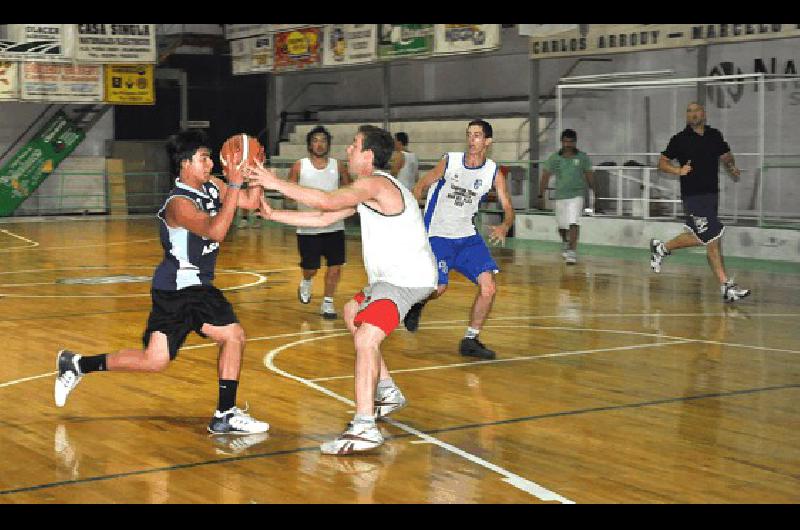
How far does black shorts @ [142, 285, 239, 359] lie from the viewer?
291 inches

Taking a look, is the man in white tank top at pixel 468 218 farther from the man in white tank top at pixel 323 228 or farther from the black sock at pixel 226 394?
the black sock at pixel 226 394

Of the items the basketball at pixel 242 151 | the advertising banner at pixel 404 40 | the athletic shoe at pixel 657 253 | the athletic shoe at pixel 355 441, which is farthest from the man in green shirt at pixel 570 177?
the basketball at pixel 242 151

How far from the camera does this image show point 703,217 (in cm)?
1393

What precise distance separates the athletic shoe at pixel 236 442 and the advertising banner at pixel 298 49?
2163 centimetres

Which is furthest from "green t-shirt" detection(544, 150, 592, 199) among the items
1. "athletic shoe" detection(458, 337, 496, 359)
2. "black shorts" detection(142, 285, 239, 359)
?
"black shorts" detection(142, 285, 239, 359)

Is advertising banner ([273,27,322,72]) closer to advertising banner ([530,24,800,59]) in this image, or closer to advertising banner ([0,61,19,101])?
advertising banner ([0,61,19,101])

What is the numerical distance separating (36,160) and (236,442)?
27.4 metres

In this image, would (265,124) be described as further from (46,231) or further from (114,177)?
(46,231)

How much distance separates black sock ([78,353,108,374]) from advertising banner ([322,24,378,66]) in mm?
18719

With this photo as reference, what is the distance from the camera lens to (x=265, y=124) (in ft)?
123

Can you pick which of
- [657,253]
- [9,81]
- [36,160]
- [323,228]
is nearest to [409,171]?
[657,253]

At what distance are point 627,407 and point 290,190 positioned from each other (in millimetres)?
2826

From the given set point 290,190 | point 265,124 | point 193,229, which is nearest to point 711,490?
point 290,190

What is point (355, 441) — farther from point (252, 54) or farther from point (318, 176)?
point (252, 54)
